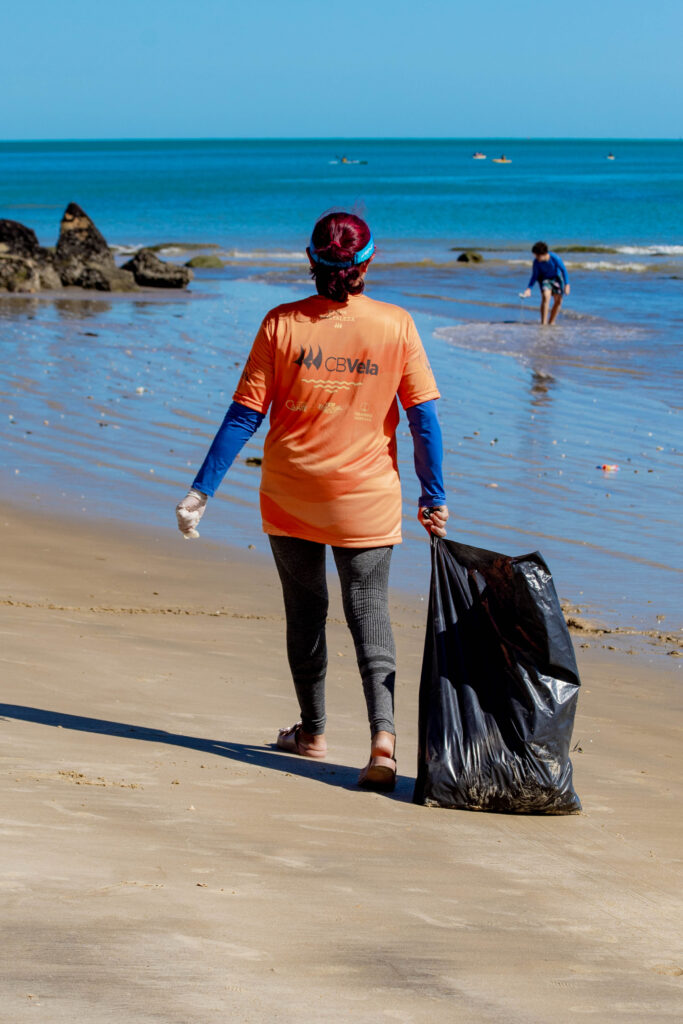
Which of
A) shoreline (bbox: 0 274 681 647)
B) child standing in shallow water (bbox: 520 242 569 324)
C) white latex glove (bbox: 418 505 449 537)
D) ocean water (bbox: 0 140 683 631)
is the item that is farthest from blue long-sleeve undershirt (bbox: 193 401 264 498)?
child standing in shallow water (bbox: 520 242 569 324)

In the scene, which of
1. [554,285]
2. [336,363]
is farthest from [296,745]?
[554,285]

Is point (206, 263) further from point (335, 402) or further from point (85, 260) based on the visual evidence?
point (335, 402)

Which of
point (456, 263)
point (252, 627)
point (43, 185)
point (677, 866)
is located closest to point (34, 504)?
point (252, 627)

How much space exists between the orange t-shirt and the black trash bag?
42 cm

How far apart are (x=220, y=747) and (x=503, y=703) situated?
103 cm

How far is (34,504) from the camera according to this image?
7.95 m

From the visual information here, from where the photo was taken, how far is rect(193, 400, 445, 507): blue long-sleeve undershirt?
3674mm

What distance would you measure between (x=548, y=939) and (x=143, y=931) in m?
0.91

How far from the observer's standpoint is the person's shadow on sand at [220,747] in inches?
152

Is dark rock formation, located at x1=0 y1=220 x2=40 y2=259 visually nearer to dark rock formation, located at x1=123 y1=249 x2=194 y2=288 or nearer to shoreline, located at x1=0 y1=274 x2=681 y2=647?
dark rock formation, located at x1=123 y1=249 x2=194 y2=288

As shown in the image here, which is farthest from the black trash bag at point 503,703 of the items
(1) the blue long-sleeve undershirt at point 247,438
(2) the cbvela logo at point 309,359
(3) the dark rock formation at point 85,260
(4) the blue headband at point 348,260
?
(3) the dark rock formation at point 85,260

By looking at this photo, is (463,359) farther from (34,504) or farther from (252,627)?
(252,627)

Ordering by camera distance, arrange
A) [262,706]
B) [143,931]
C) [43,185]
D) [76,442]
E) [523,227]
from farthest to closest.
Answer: [43,185]
[523,227]
[76,442]
[262,706]
[143,931]

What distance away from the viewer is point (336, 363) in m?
3.57
